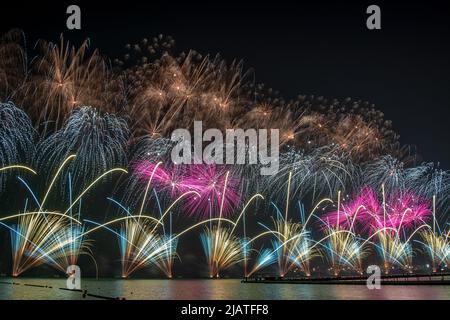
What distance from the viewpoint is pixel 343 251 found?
7356cm

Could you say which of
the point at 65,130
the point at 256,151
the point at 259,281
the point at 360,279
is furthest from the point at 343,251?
the point at 65,130
